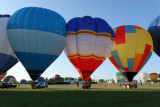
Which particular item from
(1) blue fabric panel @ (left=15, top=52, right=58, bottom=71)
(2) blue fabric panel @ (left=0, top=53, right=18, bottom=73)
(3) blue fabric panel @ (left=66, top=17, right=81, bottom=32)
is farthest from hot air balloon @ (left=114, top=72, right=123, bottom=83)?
(1) blue fabric panel @ (left=15, top=52, right=58, bottom=71)

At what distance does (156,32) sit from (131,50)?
6559mm

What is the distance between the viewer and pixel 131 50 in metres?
30.7

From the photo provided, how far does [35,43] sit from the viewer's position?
24.6 meters

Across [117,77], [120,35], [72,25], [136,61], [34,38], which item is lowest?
[117,77]

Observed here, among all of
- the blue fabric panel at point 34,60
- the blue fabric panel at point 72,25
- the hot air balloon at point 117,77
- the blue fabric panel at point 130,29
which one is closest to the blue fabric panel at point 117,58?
the blue fabric panel at point 130,29

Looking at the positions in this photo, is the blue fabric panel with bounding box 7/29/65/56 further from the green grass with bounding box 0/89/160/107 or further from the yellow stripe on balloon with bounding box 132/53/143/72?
the yellow stripe on balloon with bounding box 132/53/143/72

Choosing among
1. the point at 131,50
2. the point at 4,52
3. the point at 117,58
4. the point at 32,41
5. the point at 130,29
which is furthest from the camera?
the point at 130,29

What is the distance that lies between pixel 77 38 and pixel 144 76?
7894 cm

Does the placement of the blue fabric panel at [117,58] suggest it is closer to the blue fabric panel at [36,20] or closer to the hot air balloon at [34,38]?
the blue fabric panel at [36,20]

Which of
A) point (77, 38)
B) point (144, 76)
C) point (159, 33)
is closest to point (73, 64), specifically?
point (77, 38)

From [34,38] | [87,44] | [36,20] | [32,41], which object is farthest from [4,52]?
[87,44]

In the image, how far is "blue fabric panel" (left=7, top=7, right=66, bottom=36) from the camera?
81.5ft

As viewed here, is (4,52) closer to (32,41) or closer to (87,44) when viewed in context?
(32,41)

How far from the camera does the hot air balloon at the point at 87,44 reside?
2786 cm
